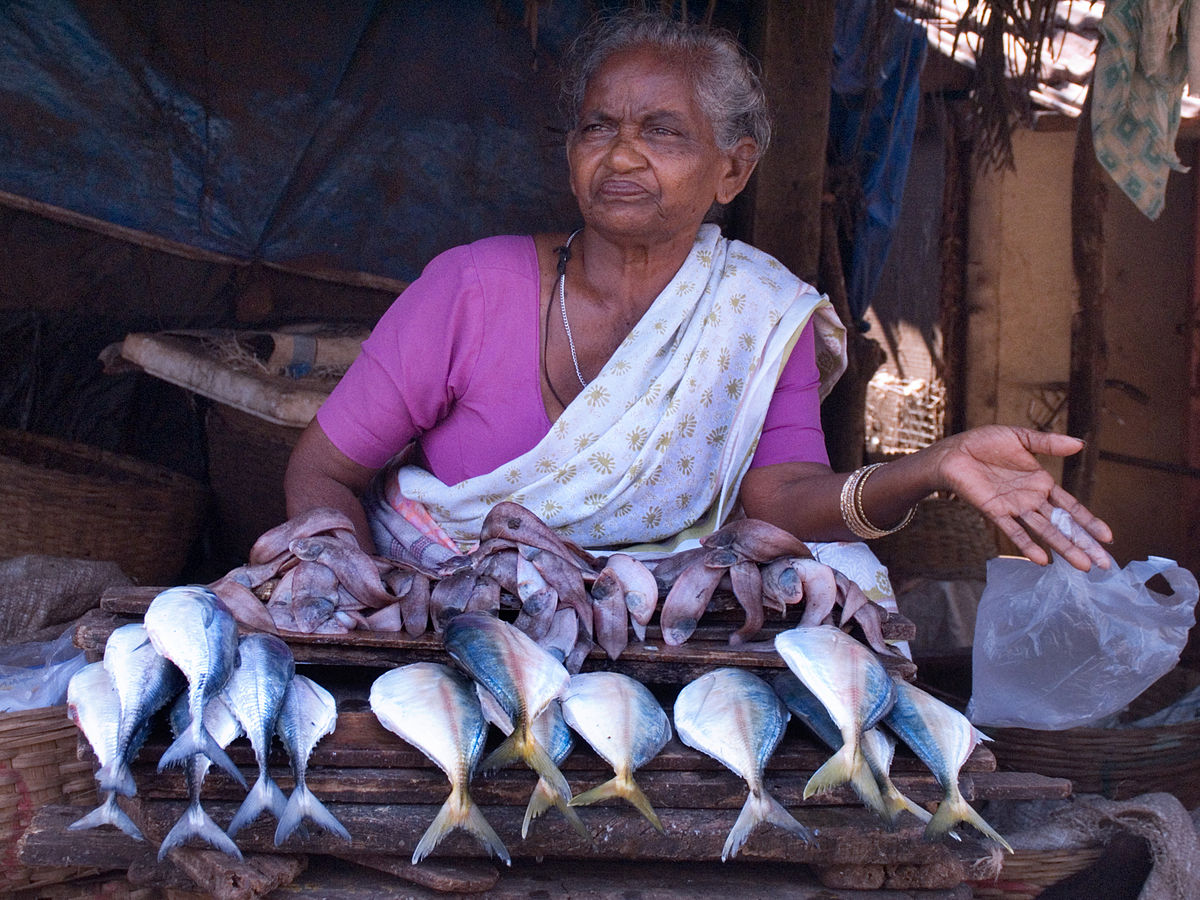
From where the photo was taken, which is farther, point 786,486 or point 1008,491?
point 786,486

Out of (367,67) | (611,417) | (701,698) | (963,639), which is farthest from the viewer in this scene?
(963,639)

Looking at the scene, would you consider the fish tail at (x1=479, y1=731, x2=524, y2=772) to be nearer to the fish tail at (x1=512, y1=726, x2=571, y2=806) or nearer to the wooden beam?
the fish tail at (x1=512, y1=726, x2=571, y2=806)

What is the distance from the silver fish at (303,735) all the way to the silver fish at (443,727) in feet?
0.27

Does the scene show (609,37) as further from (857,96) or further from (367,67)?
(857,96)

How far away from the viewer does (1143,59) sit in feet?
10.4

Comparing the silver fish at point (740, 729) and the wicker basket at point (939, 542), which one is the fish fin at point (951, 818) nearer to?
the silver fish at point (740, 729)

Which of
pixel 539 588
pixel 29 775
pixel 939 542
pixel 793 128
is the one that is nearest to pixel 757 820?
pixel 539 588

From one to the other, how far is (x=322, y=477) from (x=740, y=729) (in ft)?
4.39

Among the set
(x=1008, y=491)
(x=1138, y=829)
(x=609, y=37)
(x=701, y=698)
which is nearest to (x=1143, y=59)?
(x=609, y=37)

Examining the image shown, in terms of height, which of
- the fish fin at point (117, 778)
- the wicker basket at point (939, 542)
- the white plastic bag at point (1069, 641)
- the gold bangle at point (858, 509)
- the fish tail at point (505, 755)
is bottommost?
the wicker basket at point (939, 542)

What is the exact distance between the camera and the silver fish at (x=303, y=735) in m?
1.62

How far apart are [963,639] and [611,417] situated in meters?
2.47

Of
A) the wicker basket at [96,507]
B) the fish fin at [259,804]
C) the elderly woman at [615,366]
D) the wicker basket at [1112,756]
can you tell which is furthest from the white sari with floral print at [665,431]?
the wicker basket at [96,507]

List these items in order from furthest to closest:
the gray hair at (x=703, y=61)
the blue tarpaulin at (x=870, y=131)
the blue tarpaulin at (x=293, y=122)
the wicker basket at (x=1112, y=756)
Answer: the blue tarpaulin at (x=870, y=131), the blue tarpaulin at (x=293, y=122), the wicker basket at (x=1112, y=756), the gray hair at (x=703, y=61)
